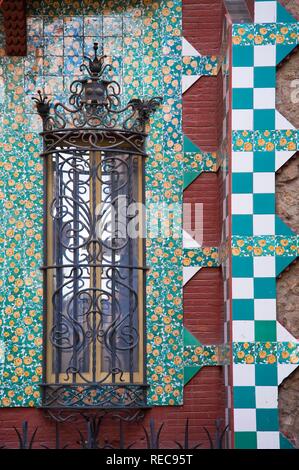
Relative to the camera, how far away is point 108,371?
31.6 ft

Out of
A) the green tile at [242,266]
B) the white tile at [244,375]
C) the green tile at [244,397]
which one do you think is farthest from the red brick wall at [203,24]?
the green tile at [244,397]

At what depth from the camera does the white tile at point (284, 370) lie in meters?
8.95

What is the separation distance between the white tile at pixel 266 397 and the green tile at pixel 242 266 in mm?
937

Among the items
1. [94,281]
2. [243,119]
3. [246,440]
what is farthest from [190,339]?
[243,119]

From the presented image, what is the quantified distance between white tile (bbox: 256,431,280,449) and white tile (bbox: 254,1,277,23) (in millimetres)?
3457

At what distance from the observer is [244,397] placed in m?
8.94

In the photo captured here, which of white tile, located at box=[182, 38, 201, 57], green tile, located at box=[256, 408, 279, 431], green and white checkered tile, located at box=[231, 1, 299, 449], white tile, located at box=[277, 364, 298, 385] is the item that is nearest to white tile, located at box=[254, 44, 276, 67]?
green and white checkered tile, located at box=[231, 1, 299, 449]

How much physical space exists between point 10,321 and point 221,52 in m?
3.07

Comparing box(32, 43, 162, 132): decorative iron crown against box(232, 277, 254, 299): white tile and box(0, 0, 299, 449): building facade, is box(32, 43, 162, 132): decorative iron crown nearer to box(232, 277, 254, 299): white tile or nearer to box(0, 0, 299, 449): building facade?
box(0, 0, 299, 449): building facade

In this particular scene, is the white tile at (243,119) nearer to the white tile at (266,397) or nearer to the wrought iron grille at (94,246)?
the wrought iron grille at (94,246)

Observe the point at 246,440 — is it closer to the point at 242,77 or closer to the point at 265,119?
the point at 265,119

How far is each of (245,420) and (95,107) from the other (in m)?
3.11

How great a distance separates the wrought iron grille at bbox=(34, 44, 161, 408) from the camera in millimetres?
9586

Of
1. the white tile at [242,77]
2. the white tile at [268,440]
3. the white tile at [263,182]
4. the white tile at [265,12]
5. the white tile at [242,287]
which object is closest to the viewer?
the white tile at [268,440]
